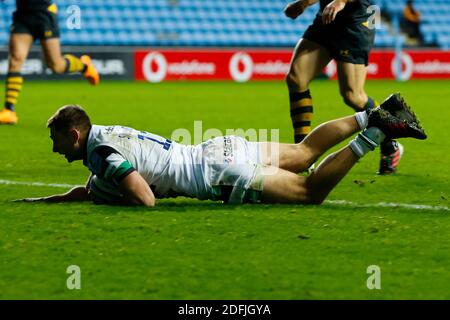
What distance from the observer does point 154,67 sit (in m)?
21.6

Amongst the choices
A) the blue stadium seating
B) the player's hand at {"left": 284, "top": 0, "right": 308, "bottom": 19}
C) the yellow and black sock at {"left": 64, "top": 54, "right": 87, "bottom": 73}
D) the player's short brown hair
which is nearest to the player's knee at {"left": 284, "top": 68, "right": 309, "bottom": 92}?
the player's hand at {"left": 284, "top": 0, "right": 308, "bottom": 19}

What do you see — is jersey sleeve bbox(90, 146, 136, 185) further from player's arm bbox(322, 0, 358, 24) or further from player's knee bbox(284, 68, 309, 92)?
player's knee bbox(284, 68, 309, 92)

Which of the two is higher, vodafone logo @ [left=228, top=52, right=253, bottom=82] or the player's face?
vodafone logo @ [left=228, top=52, right=253, bottom=82]

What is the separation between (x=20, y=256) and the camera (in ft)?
14.0

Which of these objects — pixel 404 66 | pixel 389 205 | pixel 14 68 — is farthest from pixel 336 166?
pixel 404 66

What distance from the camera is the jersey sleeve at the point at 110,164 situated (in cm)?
505

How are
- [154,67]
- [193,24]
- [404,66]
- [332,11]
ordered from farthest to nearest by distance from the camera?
[193,24]
[404,66]
[154,67]
[332,11]

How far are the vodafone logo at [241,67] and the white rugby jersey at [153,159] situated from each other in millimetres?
16843

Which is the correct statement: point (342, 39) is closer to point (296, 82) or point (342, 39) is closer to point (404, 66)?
point (296, 82)

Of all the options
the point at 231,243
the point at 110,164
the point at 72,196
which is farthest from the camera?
the point at 72,196

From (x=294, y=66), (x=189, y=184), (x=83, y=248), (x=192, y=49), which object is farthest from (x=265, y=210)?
(x=192, y=49)

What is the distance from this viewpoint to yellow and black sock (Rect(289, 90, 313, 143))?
7077mm

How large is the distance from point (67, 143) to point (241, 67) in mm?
17137
